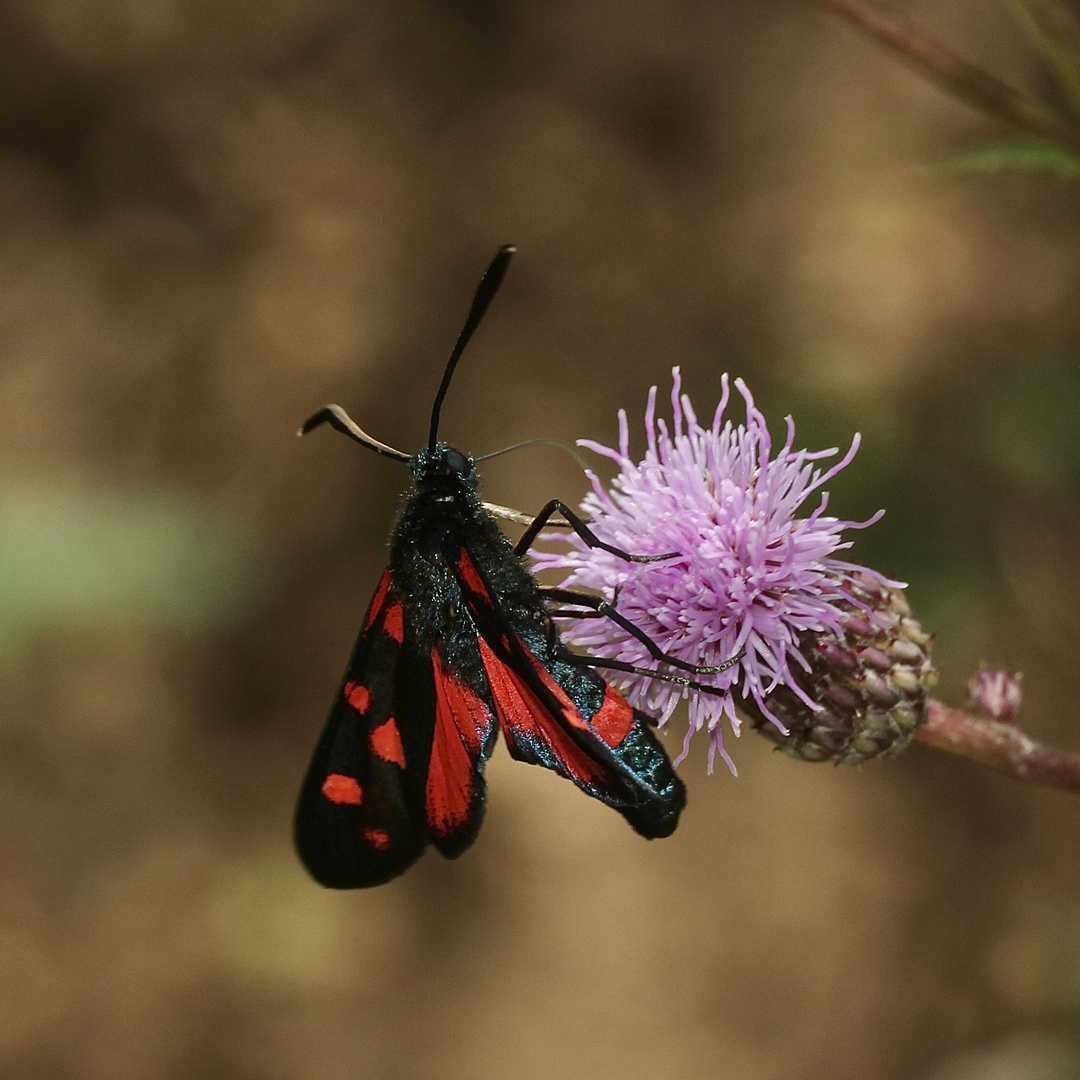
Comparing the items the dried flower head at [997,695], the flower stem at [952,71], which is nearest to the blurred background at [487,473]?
the flower stem at [952,71]

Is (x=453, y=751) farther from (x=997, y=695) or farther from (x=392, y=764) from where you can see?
(x=997, y=695)

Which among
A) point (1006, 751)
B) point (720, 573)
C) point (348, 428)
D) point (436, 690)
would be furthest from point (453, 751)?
point (1006, 751)

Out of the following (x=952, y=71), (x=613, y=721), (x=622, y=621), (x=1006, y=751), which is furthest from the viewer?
(x=952, y=71)

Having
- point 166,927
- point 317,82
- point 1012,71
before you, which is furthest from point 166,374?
point 1012,71

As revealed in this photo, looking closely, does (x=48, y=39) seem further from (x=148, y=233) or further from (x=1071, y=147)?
(x=1071, y=147)

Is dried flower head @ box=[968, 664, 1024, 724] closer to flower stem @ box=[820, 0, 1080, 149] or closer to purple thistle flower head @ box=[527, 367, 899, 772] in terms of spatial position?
purple thistle flower head @ box=[527, 367, 899, 772]
